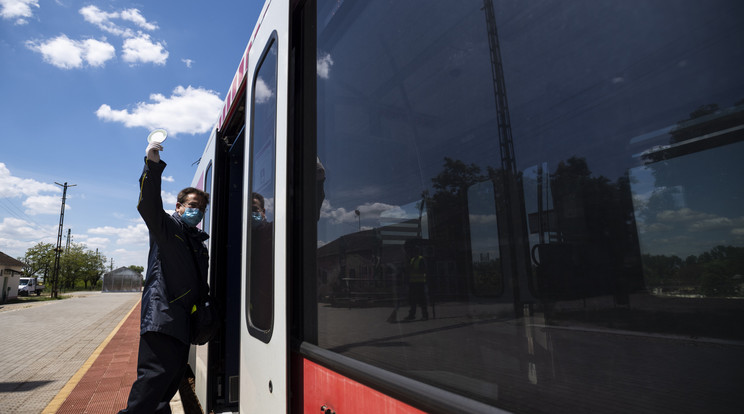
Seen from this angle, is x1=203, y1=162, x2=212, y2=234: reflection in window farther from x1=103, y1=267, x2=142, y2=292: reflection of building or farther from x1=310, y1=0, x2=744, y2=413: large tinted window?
x1=103, y1=267, x2=142, y2=292: reflection of building

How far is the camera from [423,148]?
1.10 meters

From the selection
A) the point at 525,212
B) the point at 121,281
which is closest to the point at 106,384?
the point at 525,212

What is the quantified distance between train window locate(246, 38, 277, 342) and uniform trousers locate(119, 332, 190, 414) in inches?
32.0

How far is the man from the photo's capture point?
8.64ft

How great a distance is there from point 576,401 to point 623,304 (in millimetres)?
175

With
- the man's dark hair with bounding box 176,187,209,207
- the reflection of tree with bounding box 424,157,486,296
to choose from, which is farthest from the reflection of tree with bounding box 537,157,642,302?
the man's dark hair with bounding box 176,187,209,207

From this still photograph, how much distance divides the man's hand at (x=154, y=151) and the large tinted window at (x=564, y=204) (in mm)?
1963

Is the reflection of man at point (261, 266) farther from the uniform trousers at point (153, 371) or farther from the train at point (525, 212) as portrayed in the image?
the uniform trousers at point (153, 371)

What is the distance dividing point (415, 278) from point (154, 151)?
2.23m

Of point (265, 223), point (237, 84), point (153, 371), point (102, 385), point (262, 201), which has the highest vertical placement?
point (237, 84)

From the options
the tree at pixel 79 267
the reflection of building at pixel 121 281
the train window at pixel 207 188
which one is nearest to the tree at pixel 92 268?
the tree at pixel 79 267

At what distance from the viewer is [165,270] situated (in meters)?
2.86

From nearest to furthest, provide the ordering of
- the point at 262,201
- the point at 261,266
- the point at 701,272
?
the point at 701,272
the point at 261,266
the point at 262,201

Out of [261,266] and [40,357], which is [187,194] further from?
[40,357]
